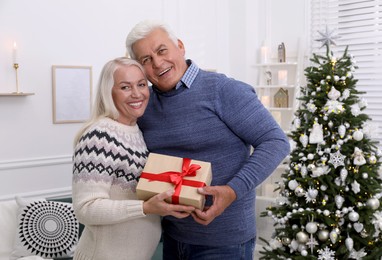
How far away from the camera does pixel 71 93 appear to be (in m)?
4.14

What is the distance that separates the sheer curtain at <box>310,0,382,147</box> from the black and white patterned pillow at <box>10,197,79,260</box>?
3125mm

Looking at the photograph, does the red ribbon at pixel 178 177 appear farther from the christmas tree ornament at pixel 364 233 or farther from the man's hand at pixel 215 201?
the christmas tree ornament at pixel 364 233

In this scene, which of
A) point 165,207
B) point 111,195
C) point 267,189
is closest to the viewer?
point 165,207

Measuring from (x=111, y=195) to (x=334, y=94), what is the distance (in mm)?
1693

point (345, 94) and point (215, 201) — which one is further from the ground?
point (345, 94)

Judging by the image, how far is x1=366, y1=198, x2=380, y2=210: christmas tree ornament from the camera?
2789 millimetres

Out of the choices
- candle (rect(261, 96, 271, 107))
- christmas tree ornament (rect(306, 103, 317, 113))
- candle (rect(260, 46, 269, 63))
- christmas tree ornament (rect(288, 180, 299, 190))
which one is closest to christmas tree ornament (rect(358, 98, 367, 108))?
christmas tree ornament (rect(306, 103, 317, 113))

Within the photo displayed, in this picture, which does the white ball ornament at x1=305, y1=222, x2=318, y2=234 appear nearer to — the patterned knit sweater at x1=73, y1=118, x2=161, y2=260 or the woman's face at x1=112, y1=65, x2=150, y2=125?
the patterned knit sweater at x1=73, y1=118, x2=161, y2=260

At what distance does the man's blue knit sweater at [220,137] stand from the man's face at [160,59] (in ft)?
0.15

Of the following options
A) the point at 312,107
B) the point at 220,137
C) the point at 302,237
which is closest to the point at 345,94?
the point at 312,107

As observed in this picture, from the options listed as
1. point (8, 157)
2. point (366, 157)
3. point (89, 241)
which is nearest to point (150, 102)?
point (89, 241)

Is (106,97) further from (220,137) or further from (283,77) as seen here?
(283,77)

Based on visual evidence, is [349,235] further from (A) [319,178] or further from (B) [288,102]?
(B) [288,102]

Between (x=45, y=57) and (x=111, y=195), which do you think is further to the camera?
(x=45, y=57)
